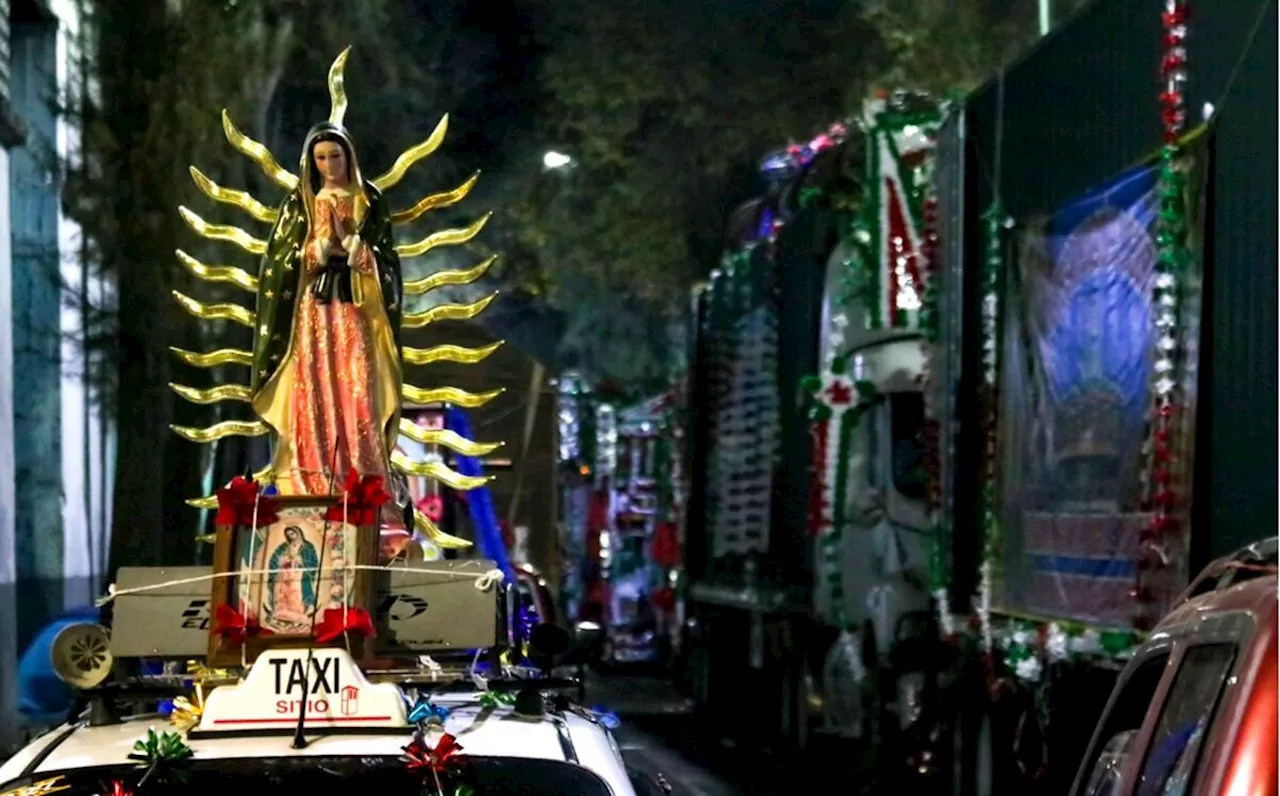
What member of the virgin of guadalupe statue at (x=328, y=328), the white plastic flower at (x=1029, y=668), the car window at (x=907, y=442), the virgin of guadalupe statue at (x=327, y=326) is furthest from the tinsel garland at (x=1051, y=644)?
the virgin of guadalupe statue at (x=327, y=326)

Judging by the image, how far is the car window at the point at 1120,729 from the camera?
17.1 feet

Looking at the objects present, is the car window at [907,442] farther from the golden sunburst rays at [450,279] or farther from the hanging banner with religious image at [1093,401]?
the golden sunburst rays at [450,279]

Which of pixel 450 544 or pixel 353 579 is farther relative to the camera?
pixel 450 544

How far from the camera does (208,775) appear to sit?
462cm

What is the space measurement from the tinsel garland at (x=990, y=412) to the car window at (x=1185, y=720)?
766 cm

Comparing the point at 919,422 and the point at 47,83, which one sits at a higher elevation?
the point at 47,83

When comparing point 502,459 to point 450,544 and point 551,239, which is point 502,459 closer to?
point 551,239

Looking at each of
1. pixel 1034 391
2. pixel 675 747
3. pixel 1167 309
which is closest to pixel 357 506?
pixel 1167 309

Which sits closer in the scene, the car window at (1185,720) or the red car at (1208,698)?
the red car at (1208,698)

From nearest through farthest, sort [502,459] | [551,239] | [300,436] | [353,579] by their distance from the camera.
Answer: [353,579]
[300,436]
[502,459]
[551,239]

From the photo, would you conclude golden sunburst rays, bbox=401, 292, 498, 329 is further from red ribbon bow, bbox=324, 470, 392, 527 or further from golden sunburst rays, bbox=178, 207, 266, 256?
red ribbon bow, bbox=324, 470, 392, 527

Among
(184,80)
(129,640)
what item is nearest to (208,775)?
(129,640)

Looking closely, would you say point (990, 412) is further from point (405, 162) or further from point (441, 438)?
point (405, 162)

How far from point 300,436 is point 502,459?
1508 centimetres
